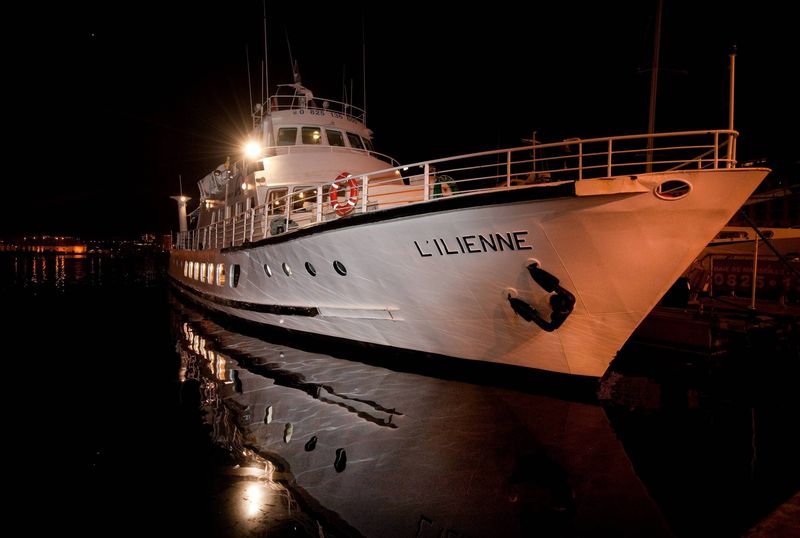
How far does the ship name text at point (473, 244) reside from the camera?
231 inches

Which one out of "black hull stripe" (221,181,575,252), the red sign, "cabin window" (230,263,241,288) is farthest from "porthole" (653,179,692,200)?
"cabin window" (230,263,241,288)

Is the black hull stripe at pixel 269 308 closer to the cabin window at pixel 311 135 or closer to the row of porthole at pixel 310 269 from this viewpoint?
the row of porthole at pixel 310 269

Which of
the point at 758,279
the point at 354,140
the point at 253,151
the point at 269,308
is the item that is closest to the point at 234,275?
the point at 269,308

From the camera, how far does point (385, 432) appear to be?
18.0 ft

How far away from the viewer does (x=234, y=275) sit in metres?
11.9

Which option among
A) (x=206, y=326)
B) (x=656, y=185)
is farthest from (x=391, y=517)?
(x=206, y=326)

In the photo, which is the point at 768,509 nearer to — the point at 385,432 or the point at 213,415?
the point at 385,432

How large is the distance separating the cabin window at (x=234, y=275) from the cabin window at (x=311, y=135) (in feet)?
14.7

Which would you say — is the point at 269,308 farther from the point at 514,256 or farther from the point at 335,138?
the point at 514,256

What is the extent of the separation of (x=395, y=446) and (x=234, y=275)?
865 cm

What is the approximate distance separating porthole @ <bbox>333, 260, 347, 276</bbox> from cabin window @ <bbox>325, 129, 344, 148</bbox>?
6.49 metres

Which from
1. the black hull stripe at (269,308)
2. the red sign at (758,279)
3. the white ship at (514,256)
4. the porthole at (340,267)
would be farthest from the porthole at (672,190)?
the red sign at (758,279)

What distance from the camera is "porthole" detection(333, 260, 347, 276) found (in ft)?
25.4

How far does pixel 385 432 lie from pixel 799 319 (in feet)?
29.0
